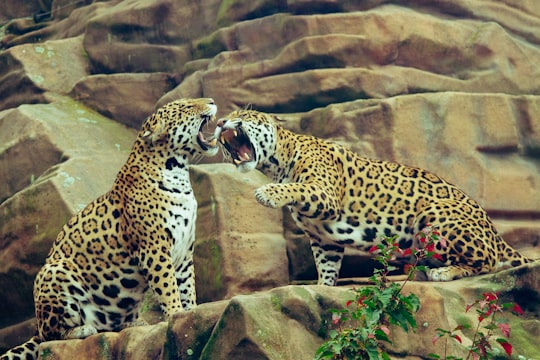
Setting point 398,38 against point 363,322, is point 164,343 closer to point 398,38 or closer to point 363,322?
point 363,322

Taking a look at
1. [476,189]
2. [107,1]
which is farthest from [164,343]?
[107,1]

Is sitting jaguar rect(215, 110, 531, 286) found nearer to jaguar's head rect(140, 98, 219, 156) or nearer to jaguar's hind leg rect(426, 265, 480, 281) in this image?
jaguar's hind leg rect(426, 265, 480, 281)

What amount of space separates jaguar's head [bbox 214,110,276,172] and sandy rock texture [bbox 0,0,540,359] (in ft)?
3.34

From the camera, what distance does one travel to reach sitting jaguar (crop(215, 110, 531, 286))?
41.7 feet

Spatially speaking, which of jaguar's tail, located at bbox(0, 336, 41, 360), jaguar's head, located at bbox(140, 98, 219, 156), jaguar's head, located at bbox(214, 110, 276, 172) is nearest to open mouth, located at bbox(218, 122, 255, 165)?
jaguar's head, located at bbox(214, 110, 276, 172)

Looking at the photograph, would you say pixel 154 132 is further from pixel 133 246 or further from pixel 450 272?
pixel 450 272

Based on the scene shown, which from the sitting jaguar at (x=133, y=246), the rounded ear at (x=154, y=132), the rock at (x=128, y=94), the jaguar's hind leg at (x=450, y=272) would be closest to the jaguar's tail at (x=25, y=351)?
the sitting jaguar at (x=133, y=246)

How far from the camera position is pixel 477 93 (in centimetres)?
1570

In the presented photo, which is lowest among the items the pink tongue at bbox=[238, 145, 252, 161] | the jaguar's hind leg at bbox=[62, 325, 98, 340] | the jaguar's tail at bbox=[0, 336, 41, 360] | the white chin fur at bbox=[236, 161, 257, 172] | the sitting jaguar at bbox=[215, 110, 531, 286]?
the jaguar's tail at bbox=[0, 336, 41, 360]

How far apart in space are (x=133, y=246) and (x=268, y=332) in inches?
131

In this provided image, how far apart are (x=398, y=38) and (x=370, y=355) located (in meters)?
8.50

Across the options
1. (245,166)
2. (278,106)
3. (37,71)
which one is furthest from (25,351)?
(37,71)

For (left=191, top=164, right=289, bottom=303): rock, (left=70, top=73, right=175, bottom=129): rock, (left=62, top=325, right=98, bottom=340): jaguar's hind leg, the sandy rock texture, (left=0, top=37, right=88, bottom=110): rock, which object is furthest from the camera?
(left=0, top=37, right=88, bottom=110): rock

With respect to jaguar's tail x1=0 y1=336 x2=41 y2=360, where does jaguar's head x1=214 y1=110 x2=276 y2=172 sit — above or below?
above
